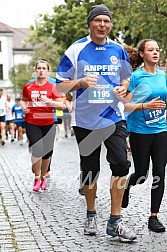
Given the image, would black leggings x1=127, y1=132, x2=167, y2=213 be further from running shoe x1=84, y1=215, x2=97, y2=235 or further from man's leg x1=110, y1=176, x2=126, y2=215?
running shoe x1=84, y1=215, x2=97, y2=235

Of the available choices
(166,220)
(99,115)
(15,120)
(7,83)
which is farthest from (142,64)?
(7,83)

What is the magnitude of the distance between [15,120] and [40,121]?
15073mm

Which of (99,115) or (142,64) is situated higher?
(142,64)

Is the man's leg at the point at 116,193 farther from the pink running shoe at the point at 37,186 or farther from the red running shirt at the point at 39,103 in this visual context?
the red running shirt at the point at 39,103

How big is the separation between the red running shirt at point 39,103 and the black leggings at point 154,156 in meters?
2.93

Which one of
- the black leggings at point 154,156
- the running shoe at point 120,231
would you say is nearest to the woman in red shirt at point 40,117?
the black leggings at point 154,156

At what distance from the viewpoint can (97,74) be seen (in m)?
5.67

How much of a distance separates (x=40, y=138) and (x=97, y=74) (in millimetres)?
3184

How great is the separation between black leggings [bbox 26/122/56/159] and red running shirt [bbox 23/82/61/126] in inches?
3.0

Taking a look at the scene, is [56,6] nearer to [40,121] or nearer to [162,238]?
[40,121]

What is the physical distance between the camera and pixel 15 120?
2370 cm

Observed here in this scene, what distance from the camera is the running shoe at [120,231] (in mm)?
5418

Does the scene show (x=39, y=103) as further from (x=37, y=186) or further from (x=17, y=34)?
(x=17, y=34)

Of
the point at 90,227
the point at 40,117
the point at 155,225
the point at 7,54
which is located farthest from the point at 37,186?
the point at 7,54
